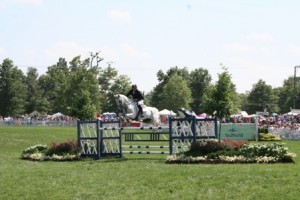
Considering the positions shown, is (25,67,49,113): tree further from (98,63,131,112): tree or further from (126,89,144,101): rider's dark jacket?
(126,89,144,101): rider's dark jacket

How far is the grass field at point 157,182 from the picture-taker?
1477 cm

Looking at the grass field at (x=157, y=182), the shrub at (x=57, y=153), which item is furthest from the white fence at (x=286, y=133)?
the grass field at (x=157, y=182)

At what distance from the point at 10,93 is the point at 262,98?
55483mm

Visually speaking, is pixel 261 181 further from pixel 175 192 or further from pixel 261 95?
pixel 261 95

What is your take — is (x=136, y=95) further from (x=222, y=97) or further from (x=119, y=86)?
(x=119, y=86)

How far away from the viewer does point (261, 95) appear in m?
127

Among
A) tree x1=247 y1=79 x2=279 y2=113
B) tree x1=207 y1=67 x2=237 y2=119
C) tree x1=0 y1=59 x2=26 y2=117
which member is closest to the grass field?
tree x1=207 y1=67 x2=237 y2=119

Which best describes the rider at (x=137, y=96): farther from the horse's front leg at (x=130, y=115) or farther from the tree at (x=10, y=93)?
the tree at (x=10, y=93)

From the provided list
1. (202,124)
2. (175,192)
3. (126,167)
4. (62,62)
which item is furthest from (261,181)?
(62,62)

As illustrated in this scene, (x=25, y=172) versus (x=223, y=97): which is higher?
(x=223, y=97)

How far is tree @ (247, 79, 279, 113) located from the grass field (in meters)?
108

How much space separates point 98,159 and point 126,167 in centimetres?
504

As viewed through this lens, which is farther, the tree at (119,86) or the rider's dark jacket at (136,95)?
the tree at (119,86)

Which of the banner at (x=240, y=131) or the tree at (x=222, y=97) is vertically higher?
the tree at (x=222, y=97)
